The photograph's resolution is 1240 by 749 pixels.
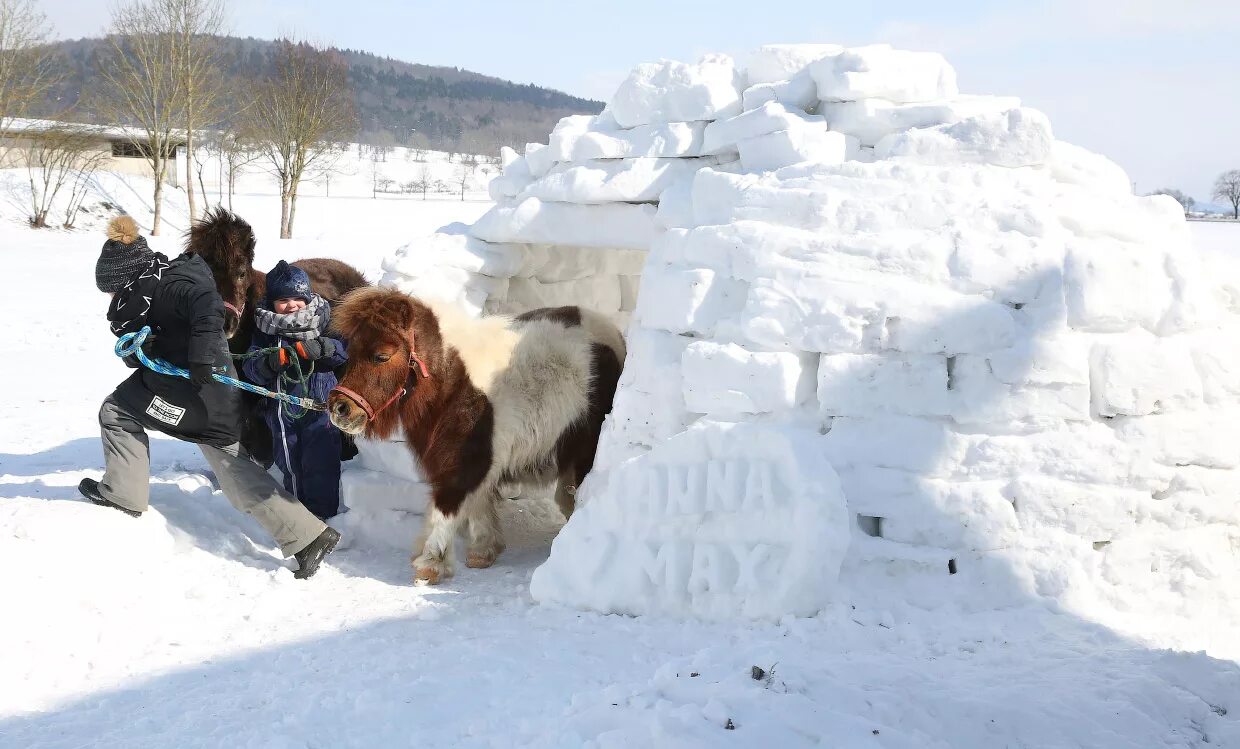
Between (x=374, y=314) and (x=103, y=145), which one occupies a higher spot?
(x=103, y=145)

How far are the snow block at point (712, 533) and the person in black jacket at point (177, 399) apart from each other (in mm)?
1463

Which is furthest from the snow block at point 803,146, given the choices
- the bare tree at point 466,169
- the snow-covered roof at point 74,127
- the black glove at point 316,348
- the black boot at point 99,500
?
the bare tree at point 466,169

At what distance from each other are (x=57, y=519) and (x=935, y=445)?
4.14 meters

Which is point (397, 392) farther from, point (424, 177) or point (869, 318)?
point (424, 177)

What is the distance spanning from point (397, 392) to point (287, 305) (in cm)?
86

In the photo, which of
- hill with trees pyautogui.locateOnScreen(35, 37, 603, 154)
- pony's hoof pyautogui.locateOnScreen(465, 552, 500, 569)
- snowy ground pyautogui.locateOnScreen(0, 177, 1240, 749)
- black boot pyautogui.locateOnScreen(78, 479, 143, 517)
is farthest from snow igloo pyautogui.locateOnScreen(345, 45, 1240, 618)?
hill with trees pyautogui.locateOnScreen(35, 37, 603, 154)

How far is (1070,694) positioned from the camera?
8.99 ft

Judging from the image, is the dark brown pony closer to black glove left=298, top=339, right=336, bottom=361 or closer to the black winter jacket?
the black winter jacket

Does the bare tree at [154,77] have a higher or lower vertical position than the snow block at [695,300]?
higher

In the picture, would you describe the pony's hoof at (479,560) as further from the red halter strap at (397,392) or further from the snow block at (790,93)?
the snow block at (790,93)

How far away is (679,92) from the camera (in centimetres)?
520

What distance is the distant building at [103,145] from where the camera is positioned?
2948 centimetres

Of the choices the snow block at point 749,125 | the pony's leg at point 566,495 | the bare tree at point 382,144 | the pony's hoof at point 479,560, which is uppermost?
the bare tree at point 382,144

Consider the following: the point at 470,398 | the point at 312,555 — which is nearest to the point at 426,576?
the point at 312,555
